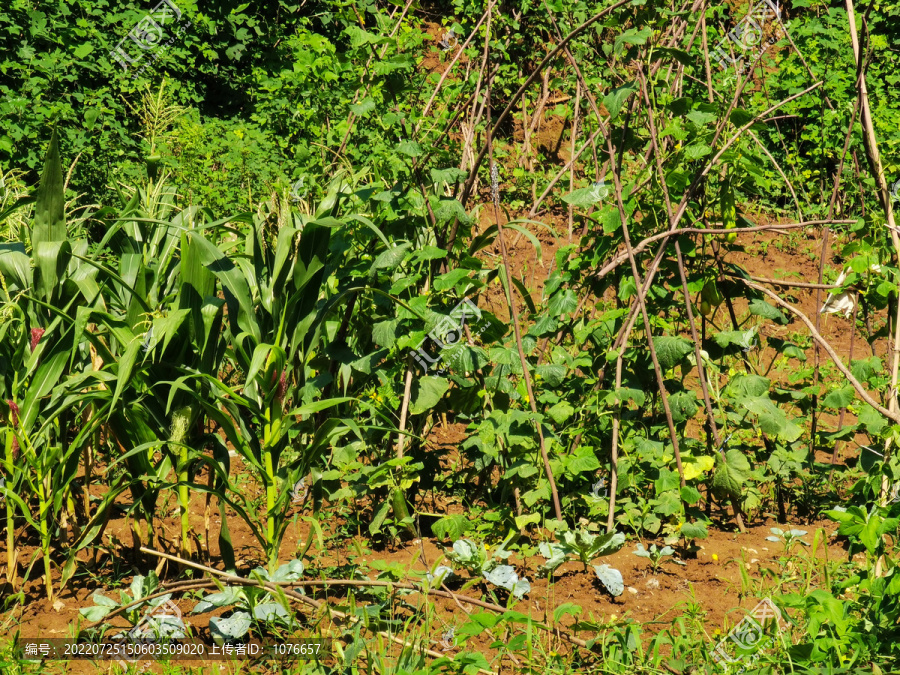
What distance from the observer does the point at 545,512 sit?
8.86 feet

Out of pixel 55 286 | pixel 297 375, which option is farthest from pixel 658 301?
pixel 55 286

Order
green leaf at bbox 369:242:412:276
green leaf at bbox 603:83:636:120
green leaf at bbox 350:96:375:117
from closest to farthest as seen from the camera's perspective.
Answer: green leaf at bbox 603:83:636:120 → green leaf at bbox 369:242:412:276 → green leaf at bbox 350:96:375:117

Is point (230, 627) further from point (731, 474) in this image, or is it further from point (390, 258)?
point (731, 474)

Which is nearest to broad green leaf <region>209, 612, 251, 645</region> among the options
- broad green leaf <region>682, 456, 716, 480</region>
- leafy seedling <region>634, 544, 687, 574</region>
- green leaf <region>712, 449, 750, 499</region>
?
leafy seedling <region>634, 544, 687, 574</region>

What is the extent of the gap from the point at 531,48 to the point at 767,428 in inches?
201

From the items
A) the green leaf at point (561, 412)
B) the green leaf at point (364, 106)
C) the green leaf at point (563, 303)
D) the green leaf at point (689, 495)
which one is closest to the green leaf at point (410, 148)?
the green leaf at point (364, 106)

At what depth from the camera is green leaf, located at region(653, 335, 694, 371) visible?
8.51 ft

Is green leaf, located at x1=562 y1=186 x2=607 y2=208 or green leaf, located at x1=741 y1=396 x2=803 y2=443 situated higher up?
green leaf, located at x1=562 y1=186 x2=607 y2=208

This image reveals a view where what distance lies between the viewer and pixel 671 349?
2.61m

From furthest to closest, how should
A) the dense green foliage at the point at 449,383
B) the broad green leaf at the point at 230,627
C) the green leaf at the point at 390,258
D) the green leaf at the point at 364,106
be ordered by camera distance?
the green leaf at the point at 364,106 < the green leaf at the point at 390,258 < the dense green foliage at the point at 449,383 < the broad green leaf at the point at 230,627

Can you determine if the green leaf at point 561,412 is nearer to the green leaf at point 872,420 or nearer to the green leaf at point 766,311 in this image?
the green leaf at point 766,311

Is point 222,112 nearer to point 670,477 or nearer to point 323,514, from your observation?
point 323,514

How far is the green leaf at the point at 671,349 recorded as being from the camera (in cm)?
259

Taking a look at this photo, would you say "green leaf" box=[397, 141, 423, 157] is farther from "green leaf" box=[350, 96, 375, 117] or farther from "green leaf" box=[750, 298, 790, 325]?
"green leaf" box=[750, 298, 790, 325]
